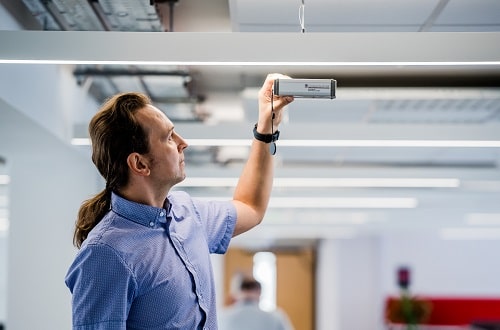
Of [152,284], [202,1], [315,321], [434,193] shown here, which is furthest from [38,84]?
[315,321]

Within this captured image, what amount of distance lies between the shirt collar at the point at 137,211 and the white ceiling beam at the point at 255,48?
1.75ft

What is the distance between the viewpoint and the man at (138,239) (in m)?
1.62

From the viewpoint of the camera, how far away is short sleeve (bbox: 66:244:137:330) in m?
1.59

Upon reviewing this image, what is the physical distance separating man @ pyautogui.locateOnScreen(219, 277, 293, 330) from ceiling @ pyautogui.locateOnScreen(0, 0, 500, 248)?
0.82 meters

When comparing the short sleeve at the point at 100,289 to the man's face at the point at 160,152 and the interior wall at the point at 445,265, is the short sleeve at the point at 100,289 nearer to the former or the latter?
the man's face at the point at 160,152

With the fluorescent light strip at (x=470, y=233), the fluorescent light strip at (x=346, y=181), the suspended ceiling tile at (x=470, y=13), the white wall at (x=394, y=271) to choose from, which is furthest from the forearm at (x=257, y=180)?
the white wall at (x=394, y=271)

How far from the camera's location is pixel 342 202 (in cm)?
750

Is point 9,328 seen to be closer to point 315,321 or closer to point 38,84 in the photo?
point 38,84

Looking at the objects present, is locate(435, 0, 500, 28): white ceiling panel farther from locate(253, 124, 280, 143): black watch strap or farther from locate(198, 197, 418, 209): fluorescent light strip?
locate(198, 197, 418, 209): fluorescent light strip

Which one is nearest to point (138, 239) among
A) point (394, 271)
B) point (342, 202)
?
point (342, 202)

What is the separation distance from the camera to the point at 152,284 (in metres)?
1.68

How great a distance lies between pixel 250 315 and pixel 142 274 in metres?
3.57

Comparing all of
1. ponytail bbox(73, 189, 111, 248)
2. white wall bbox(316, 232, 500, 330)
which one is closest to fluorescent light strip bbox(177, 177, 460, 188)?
ponytail bbox(73, 189, 111, 248)

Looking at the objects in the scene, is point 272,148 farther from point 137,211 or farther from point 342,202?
point 342,202
